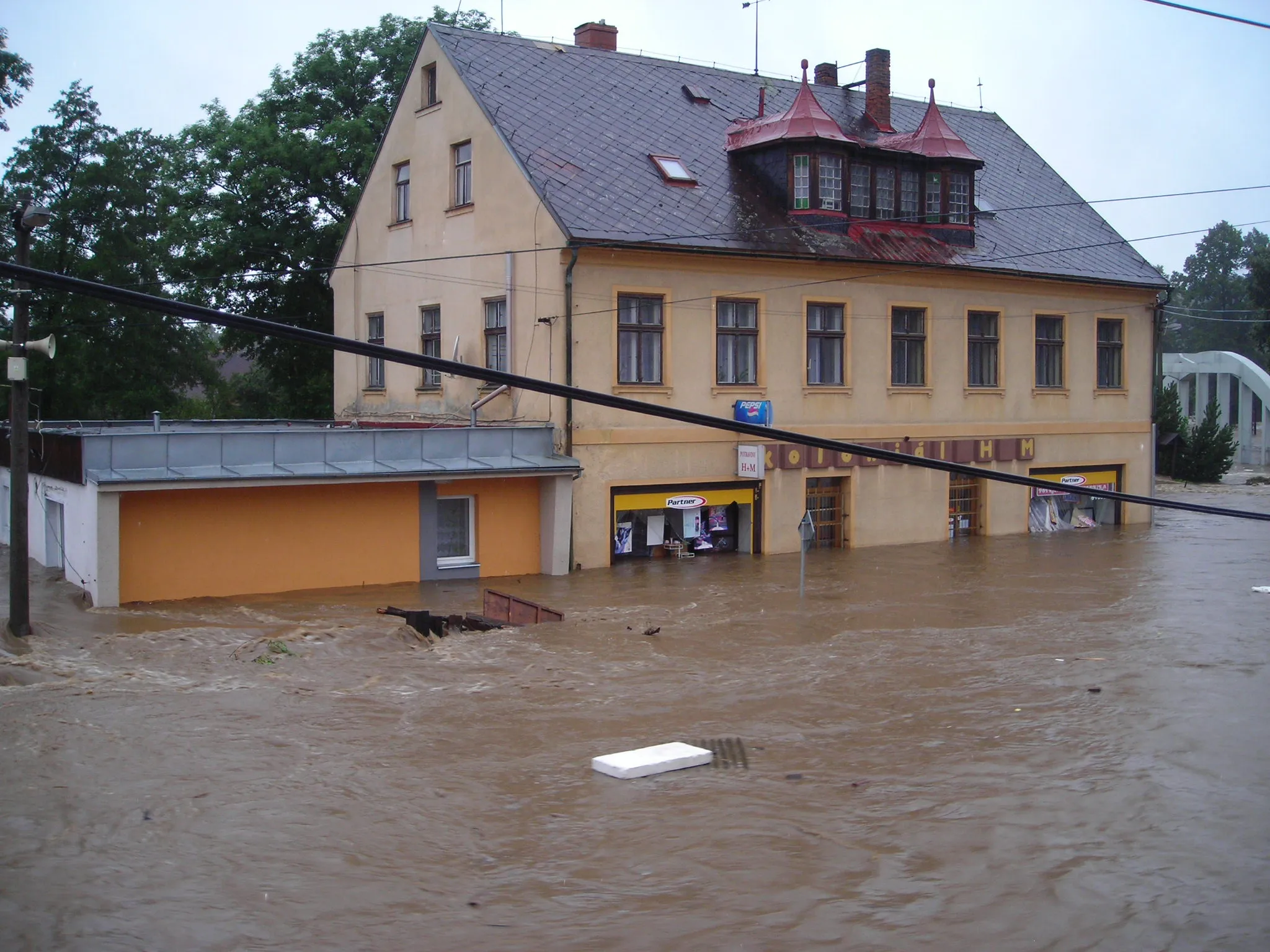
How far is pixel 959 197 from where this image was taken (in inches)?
1204

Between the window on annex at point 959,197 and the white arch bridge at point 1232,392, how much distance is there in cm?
3534

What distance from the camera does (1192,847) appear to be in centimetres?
962

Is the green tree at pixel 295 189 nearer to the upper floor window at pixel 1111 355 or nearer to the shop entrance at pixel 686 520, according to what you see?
the shop entrance at pixel 686 520

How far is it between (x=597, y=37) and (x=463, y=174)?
266 inches

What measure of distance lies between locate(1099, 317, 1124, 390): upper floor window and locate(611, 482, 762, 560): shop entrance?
12.2 meters

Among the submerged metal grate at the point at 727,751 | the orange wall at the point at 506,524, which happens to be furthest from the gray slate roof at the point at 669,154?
the submerged metal grate at the point at 727,751

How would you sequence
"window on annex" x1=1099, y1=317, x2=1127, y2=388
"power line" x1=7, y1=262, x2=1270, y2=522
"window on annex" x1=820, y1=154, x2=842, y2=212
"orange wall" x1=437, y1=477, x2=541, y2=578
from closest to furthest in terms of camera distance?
"power line" x1=7, y1=262, x2=1270, y2=522
"orange wall" x1=437, y1=477, x2=541, y2=578
"window on annex" x1=820, y1=154, x2=842, y2=212
"window on annex" x1=1099, y1=317, x2=1127, y2=388

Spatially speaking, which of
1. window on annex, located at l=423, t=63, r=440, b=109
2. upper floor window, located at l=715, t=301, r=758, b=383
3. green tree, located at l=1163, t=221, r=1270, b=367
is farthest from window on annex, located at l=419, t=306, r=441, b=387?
green tree, located at l=1163, t=221, r=1270, b=367

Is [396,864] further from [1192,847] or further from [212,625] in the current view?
[212,625]

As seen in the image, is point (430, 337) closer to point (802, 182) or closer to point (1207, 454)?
point (802, 182)

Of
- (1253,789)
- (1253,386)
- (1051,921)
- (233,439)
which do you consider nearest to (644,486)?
(233,439)

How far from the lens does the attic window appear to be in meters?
26.6

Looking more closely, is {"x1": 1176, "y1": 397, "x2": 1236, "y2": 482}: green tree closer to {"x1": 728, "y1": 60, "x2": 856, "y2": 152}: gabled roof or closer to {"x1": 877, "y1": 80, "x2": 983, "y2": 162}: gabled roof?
{"x1": 877, "y1": 80, "x2": 983, "y2": 162}: gabled roof

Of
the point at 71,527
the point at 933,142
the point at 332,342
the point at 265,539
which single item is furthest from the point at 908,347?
the point at 332,342
